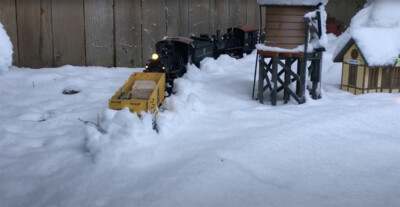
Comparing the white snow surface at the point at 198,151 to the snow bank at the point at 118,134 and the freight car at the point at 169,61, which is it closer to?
the snow bank at the point at 118,134

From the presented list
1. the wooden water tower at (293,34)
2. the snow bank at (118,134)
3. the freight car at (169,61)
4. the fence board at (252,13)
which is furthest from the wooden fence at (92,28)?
the snow bank at (118,134)

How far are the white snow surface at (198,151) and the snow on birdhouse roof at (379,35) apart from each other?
36.1 inches

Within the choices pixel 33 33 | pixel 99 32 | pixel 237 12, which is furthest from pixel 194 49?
pixel 33 33

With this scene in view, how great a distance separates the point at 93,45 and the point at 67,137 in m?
5.47

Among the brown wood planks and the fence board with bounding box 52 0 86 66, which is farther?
the fence board with bounding box 52 0 86 66

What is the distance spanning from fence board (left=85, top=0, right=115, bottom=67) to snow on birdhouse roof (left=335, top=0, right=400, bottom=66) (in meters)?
6.18

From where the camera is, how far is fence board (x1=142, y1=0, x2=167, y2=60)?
13125 mm

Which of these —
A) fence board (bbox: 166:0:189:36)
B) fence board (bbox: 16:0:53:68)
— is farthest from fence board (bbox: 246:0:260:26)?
fence board (bbox: 16:0:53:68)

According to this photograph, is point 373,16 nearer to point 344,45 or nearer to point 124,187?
point 344,45

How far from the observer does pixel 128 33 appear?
13.0 m

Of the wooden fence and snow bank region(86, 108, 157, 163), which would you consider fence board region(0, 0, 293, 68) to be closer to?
the wooden fence

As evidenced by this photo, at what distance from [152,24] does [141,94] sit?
4.91 metres

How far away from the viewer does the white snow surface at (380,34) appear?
10.3 m

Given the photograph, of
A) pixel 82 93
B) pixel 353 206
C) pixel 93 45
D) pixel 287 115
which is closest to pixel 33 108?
pixel 82 93
